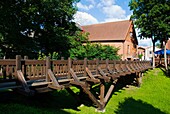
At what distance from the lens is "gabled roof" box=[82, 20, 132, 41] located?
3434 cm

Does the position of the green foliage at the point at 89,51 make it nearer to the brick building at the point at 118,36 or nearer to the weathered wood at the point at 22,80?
the brick building at the point at 118,36

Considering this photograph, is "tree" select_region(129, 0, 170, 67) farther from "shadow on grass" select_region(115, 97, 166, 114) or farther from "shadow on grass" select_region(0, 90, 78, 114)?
"shadow on grass" select_region(0, 90, 78, 114)

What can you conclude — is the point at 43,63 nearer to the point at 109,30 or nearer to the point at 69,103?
the point at 69,103

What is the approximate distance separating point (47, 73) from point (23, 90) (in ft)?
4.89

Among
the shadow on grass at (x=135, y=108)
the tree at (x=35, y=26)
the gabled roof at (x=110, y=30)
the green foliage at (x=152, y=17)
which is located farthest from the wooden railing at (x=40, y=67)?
the gabled roof at (x=110, y=30)

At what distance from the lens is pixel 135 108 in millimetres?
12625

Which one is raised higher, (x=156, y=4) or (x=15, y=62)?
(x=156, y=4)

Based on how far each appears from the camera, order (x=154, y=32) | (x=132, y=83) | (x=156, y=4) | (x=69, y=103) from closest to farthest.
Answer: (x=69, y=103) → (x=132, y=83) → (x=156, y=4) → (x=154, y=32)

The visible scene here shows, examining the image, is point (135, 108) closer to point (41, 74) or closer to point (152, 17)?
point (41, 74)

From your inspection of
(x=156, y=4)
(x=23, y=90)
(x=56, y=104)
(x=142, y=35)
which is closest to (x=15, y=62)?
(x=23, y=90)

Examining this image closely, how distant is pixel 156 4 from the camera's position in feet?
93.6

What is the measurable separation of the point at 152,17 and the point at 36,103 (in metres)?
24.5

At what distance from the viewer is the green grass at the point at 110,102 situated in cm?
808

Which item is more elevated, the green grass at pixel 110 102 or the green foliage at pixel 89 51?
the green foliage at pixel 89 51
